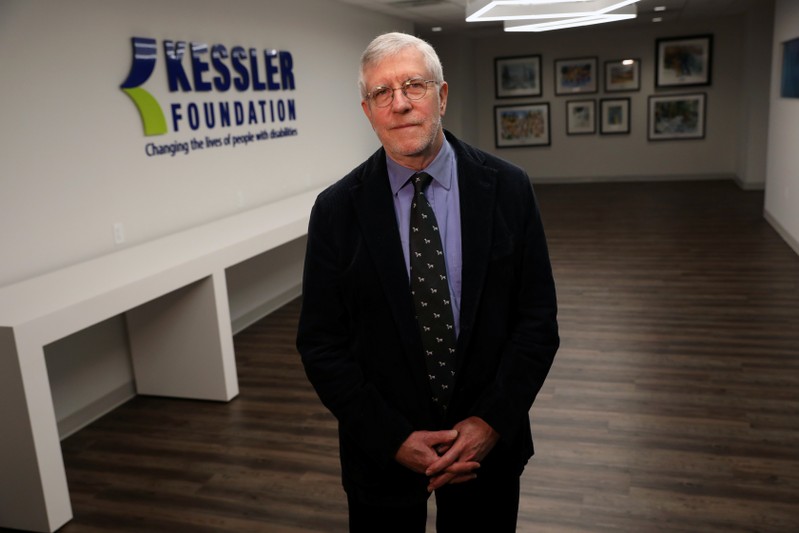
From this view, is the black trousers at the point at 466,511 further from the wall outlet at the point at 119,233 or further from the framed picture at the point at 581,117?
the framed picture at the point at 581,117

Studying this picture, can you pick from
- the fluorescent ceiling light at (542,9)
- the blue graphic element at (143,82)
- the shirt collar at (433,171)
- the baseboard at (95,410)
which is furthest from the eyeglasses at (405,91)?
the fluorescent ceiling light at (542,9)

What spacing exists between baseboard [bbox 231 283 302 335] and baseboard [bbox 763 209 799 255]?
17.2 ft

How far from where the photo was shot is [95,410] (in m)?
4.62

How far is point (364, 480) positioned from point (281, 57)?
598cm

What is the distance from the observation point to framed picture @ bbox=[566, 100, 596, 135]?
1453cm

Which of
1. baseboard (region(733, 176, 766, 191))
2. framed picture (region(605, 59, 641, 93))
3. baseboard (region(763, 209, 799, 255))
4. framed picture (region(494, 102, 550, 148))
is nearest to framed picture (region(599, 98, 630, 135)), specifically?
framed picture (region(605, 59, 641, 93))

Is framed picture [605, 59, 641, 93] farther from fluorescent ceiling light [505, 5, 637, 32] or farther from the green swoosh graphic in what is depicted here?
the green swoosh graphic

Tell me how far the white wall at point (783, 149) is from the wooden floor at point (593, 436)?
159 centimetres

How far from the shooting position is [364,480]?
1.86m

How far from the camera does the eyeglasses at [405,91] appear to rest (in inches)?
66.1

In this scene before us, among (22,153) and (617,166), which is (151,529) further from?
(617,166)

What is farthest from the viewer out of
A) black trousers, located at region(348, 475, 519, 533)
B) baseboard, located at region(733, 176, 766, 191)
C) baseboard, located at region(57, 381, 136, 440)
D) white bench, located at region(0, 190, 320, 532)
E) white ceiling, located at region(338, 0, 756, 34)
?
baseboard, located at region(733, 176, 766, 191)

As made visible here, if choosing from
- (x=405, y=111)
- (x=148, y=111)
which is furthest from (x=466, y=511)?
(x=148, y=111)

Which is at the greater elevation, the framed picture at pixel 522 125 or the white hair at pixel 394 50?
the white hair at pixel 394 50
